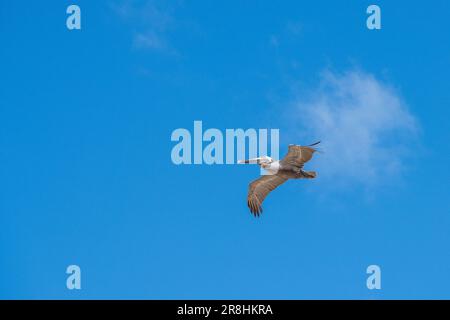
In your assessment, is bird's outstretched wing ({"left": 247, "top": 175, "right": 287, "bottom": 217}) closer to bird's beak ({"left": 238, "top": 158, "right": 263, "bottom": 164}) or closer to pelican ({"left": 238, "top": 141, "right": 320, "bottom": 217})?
pelican ({"left": 238, "top": 141, "right": 320, "bottom": 217})

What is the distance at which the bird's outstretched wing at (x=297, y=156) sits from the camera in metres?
35.3

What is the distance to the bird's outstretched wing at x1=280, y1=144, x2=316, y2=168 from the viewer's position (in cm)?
3534

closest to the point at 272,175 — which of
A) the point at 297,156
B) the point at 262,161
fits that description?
the point at 262,161

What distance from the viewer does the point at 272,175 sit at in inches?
1486

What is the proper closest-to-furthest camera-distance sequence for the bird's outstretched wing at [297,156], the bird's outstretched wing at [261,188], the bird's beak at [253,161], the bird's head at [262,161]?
the bird's outstretched wing at [297,156], the bird's head at [262,161], the bird's outstretched wing at [261,188], the bird's beak at [253,161]

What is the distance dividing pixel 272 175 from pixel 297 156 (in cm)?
214

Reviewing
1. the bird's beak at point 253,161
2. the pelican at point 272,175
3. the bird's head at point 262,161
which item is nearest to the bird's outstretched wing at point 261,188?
the pelican at point 272,175

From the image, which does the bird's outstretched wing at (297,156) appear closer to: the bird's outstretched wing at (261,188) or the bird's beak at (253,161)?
the bird's outstretched wing at (261,188)

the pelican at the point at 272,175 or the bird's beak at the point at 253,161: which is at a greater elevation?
→ the bird's beak at the point at 253,161

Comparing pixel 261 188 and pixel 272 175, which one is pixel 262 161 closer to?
pixel 272 175

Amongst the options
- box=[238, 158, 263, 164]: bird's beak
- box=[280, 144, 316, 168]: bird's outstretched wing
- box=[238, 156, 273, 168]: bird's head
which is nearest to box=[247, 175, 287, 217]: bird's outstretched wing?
box=[238, 156, 273, 168]: bird's head
